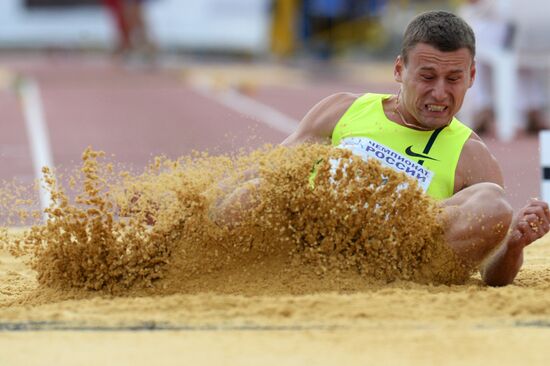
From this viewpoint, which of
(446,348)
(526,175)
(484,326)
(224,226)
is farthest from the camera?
(526,175)

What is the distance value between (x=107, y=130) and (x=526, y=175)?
6.73 metres

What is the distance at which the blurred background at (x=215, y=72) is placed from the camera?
539 inches

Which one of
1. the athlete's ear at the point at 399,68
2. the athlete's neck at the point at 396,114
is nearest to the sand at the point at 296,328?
the athlete's neck at the point at 396,114

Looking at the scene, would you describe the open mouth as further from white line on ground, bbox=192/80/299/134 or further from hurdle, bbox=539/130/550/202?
white line on ground, bbox=192/80/299/134

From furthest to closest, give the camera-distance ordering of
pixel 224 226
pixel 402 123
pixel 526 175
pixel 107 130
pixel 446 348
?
1. pixel 107 130
2. pixel 526 175
3. pixel 402 123
4. pixel 224 226
5. pixel 446 348

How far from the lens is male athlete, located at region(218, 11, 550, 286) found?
455 centimetres

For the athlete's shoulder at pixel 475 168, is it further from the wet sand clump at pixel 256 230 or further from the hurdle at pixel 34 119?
the hurdle at pixel 34 119

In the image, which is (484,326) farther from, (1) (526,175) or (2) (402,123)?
(1) (526,175)

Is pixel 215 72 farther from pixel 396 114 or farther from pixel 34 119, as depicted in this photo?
pixel 396 114

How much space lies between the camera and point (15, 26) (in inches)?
1188

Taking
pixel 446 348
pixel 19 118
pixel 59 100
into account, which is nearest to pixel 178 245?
pixel 446 348

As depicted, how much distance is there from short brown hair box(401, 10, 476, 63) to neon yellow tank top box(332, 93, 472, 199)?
322 mm

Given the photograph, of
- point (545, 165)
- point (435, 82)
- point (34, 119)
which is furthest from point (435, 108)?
point (34, 119)

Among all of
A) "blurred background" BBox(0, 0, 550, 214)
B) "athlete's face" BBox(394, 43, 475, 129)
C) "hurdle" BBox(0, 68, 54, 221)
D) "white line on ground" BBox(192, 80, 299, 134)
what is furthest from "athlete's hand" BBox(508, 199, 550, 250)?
"white line on ground" BBox(192, 80, 299, 134)
